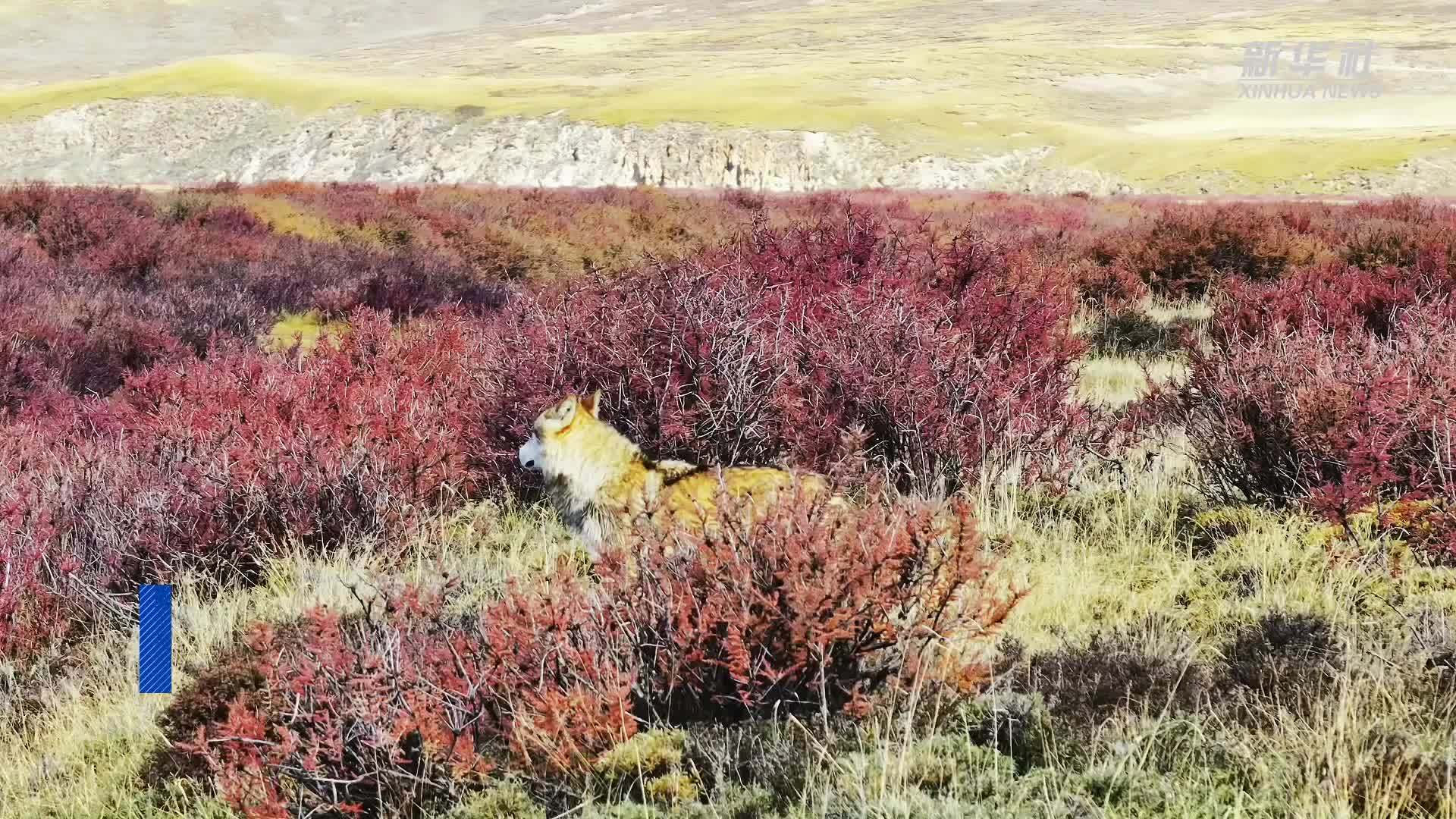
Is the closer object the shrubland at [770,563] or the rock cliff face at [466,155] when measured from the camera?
the shrubland at [770,563]

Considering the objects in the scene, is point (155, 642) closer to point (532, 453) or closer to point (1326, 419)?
point (532, 453)

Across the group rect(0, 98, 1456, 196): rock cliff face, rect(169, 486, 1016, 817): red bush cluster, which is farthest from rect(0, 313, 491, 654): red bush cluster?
rect(0, 98, 1456, 196): rock cliff face

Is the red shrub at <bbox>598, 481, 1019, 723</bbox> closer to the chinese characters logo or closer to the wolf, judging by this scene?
the wolf

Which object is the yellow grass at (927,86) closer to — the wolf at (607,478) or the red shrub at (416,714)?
the wolf at (607,478)

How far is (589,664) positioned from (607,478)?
1.17 metres

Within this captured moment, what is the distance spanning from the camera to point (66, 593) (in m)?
3.90

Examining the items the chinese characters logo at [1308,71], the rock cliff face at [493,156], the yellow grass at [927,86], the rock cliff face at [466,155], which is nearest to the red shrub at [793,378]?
the yellow grass at [927,86]

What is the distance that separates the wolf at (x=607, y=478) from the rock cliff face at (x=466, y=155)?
44.2m

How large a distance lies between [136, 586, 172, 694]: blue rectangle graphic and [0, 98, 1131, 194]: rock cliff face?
4456 centimetres

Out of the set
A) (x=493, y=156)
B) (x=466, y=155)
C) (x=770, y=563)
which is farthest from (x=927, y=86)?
(x=770, y=563)

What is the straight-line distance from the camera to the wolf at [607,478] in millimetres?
3393

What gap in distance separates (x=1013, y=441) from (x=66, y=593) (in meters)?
3.96

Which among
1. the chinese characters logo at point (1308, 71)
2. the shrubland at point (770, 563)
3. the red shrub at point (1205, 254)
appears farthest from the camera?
the chinese characters logo at point (1308, 71)

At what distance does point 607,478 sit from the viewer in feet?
11.7
